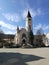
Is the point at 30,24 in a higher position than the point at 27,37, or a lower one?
higher

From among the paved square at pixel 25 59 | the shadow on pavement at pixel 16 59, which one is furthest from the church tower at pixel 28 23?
the shadow on pavement at pixel 16 59

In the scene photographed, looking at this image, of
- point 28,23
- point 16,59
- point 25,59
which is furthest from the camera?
point 28,23

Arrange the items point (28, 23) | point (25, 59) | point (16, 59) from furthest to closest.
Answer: point (28, 23) < point (16, 59) < point (25, 59)

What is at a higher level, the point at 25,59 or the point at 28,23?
the point at 28,23

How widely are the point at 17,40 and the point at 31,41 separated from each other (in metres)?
8.46

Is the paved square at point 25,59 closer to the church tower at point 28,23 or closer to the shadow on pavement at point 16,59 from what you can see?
the shadow on pavement at point 16,59

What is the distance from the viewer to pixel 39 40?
276ft

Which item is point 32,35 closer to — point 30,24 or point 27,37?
point 27,37

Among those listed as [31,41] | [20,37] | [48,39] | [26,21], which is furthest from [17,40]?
[48,39]

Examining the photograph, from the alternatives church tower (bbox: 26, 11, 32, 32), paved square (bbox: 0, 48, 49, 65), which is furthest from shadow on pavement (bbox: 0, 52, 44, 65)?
church tower (bbox: 26, 11, 32, 32)

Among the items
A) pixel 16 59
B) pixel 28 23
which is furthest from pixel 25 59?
pixel 28 23

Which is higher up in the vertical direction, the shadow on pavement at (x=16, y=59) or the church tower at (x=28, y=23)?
the church tower at (x=28, y=23)

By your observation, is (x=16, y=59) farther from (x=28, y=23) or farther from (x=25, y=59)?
→ (x=28, y=23)

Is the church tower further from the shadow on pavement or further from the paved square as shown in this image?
the shadow on pavement
